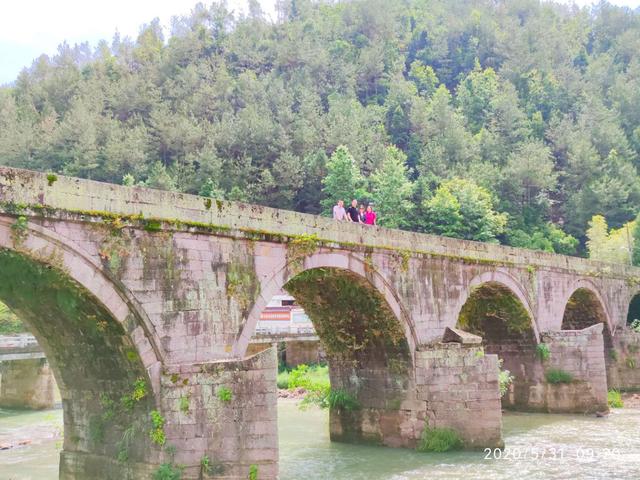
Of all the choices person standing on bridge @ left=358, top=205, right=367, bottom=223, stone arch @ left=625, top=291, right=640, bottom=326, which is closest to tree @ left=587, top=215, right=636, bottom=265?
stone arch @ left=625, top=291, right=640, bottom=326

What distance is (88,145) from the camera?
50.2 meters

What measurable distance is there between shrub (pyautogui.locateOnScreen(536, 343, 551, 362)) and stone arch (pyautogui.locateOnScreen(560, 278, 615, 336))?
14.3 feet

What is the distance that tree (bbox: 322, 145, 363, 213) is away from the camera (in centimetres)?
4881

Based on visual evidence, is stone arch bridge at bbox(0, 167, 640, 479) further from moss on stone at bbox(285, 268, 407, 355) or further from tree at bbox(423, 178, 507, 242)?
tree at bbox(423, 178, 507, 242)

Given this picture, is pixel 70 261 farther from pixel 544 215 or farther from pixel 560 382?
pixel 544 215

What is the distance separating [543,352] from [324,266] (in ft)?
35.9

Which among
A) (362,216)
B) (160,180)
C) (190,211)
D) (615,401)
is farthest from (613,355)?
(160,180)

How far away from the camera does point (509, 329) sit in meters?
21.9

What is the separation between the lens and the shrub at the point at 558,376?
70.7ft

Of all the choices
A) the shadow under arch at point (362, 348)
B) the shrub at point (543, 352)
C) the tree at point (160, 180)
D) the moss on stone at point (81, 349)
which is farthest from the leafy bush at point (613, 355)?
the tree at point (160, 180)

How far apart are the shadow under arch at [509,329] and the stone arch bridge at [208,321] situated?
3.97 m

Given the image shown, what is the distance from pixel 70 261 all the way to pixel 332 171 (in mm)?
41268

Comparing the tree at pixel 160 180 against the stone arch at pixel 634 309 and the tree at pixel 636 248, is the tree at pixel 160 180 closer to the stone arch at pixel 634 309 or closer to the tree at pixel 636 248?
the stone arch at pixel 634 309
